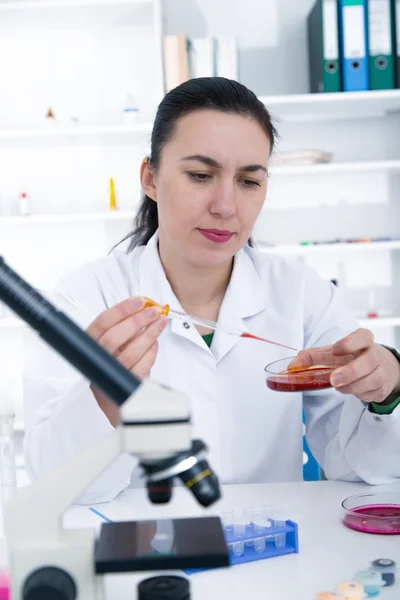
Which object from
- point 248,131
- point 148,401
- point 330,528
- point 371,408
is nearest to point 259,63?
point 248,131

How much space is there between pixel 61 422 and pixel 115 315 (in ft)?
1.06

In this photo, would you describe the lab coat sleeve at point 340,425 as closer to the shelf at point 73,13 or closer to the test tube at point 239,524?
the test tube at point 239,524

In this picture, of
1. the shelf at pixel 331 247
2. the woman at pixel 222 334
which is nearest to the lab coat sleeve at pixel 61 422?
the woman at pixel 222 334

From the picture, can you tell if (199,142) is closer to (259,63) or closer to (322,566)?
(322,566)

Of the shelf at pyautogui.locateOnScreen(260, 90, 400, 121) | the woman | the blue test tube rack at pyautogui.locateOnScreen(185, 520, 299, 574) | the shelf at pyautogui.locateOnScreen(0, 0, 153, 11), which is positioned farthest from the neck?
the shelf at pyautogui.locateOnScreen(0, 0, 153, 11)

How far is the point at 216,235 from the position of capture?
1.41 meters

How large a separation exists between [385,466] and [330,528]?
304 mm

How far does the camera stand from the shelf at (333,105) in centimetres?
288

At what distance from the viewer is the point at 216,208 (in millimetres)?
1368

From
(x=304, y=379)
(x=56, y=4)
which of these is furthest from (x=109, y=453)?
(x=56, y=4)

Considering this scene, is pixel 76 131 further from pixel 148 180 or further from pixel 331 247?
pixel 148 180

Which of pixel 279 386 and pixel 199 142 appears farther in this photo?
pixel 199 142

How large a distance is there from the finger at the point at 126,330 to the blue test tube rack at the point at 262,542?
0.29 metres

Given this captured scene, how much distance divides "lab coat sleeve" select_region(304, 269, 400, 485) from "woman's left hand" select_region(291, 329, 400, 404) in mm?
141
